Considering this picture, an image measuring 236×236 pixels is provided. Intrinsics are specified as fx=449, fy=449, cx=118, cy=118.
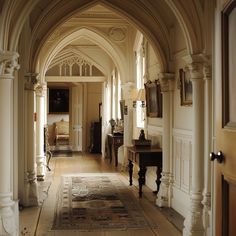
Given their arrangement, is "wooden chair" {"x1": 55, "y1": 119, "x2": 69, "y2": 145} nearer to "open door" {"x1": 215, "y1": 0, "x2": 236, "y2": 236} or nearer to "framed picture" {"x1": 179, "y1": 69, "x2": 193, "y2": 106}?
"framed picture" {"x1": 179, "y1": 69, "x2": 193, "y2": 106}

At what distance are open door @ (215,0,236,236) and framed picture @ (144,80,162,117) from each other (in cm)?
553

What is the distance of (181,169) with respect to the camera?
21.6 feet

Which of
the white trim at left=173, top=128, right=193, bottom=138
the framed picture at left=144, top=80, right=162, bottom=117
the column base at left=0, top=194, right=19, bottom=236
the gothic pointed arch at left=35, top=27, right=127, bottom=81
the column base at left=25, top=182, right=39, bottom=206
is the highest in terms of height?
the gothic pointed arch at left=35, top=27, right=127, bottom=81

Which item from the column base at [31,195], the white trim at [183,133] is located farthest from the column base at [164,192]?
the column base at [31,195]

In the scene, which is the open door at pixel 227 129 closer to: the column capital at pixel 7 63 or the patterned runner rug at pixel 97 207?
the column capital at pixel 7 63

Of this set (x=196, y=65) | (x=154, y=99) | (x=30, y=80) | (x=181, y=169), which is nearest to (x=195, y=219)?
(x=181, y=169)

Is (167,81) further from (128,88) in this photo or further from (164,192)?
(128,88)

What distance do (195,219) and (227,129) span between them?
3.12 meters

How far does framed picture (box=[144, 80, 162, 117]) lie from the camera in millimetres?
7809

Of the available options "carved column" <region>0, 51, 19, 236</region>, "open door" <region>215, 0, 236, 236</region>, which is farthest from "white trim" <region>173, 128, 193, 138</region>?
"open door" <region>215, 0, 236, 236</region>

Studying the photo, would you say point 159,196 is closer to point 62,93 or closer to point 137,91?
point 137,91

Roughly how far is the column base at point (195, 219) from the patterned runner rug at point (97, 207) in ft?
2.61

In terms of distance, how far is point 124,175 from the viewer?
10.8 m

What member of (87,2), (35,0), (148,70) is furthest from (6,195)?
(148,70)
